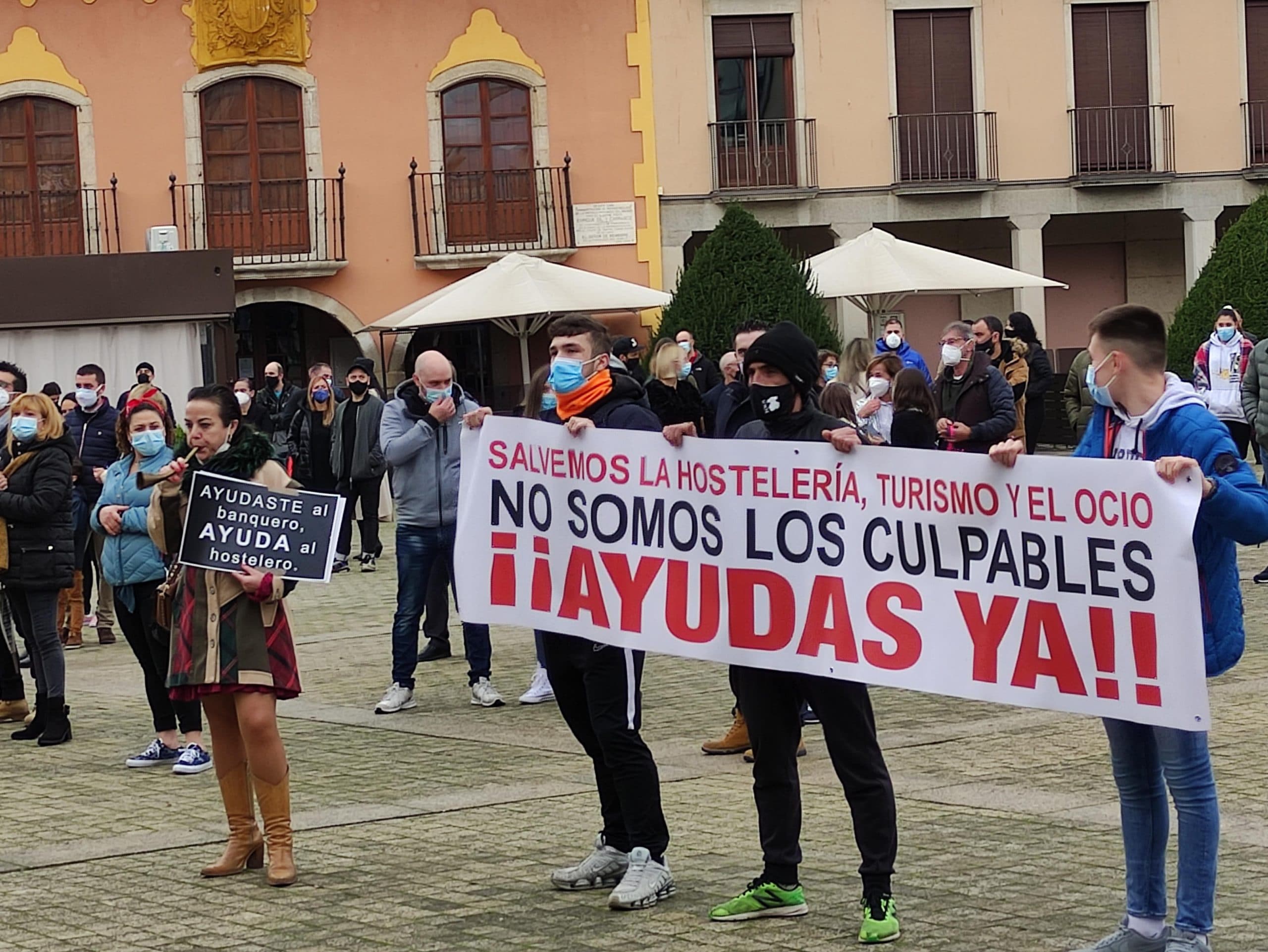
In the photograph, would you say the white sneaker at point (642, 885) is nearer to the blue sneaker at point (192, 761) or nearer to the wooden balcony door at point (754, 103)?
the blue sneaker at point (192, 761)

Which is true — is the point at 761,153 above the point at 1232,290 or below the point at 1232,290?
above

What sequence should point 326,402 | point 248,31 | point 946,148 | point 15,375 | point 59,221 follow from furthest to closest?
1. point 946,148
2. point 59,221
3. point 248,31
4. point 326,402
5. point 15,375

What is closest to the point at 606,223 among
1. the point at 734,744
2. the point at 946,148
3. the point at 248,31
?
the point at 946,148

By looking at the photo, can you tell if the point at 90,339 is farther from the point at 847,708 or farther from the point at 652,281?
the point at 847,708

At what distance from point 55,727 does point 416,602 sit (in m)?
1.99

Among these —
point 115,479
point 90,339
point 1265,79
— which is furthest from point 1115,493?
point 1265,79

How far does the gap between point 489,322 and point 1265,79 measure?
12.7 meters

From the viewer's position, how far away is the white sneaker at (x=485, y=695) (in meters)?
11.1

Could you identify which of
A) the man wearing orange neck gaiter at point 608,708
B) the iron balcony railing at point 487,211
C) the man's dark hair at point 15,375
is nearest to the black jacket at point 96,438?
the man's dark hair at point 15,375

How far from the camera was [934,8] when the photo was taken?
30844 mm

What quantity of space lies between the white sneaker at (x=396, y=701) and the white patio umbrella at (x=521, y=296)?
11.4 meters

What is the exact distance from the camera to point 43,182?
29703mm

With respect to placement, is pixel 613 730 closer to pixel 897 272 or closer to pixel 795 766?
pixel 795 766

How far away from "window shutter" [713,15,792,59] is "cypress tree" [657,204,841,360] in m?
5.40
